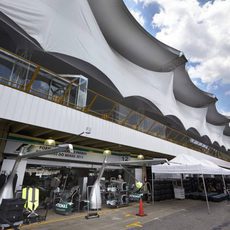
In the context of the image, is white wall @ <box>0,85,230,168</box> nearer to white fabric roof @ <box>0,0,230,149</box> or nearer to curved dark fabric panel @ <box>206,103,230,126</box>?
white fabric roof @ <box>0,0,230,149</box>

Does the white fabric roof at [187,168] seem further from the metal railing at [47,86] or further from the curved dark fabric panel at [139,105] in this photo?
the curved dark fabric panel at [139,105]

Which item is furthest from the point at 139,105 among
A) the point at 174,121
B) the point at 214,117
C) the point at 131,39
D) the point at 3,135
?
the point at 214,117

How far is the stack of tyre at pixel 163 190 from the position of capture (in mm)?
12367

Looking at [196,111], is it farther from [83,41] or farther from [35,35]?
[35,35]

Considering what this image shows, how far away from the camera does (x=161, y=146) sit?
530 inches

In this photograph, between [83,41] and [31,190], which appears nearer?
[31,190]

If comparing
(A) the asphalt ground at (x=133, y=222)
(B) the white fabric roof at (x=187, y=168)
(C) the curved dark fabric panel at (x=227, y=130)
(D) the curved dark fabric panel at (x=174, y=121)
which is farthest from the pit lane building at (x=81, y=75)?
(C) the curved dark fabric panel at (x=227, y=130)

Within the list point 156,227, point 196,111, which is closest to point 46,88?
point 156,227

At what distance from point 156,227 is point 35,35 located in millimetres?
9197

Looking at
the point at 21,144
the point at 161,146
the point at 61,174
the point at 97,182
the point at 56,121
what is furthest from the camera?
the point at 161,146

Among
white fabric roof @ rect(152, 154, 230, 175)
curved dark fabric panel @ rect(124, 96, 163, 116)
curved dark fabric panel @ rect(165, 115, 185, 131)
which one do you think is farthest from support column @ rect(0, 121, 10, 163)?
curved dark fabric panel @ rect(165, 115, 185, 131)

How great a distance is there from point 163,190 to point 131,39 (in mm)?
11562

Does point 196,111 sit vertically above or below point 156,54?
below

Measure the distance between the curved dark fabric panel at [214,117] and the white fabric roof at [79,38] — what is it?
51.0ft
